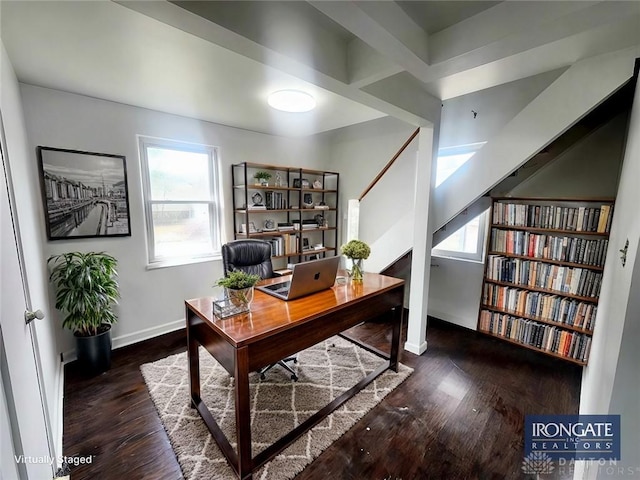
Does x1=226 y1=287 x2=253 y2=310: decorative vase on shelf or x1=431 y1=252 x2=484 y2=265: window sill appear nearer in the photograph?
x1=226 y1=287 x2=253 y2=310: decorative vase on shelf

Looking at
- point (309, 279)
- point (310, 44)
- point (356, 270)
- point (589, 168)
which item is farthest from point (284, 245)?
point (589, 168)

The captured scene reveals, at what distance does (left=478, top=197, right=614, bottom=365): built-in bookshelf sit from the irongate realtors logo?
79 centimetres

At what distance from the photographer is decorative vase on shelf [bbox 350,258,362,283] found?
2.20 meters

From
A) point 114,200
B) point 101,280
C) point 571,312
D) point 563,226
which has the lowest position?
point 571,312

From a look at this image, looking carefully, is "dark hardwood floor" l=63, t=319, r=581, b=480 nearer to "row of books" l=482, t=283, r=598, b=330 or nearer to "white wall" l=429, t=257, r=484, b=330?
"row of books" l=482, t=283, r=598, b=330

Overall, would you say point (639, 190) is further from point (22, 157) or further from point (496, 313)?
point (22, 157)

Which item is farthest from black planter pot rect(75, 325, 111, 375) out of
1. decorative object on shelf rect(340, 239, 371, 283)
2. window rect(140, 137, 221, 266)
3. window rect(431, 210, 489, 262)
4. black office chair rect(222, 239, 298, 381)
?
window rect(431, 210, 489, 262)

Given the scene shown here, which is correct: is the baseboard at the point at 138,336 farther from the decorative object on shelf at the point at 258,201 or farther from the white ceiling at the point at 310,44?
the white ceiling at the point at 310,44

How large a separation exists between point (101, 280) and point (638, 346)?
123 inches

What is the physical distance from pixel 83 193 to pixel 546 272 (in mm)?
4318

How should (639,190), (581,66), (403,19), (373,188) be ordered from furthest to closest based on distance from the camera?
(373,188) < (581,66) < (403,19) < (639,190)

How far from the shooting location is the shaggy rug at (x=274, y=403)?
1551mm

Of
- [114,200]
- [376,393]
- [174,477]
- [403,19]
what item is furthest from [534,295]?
[114,200]

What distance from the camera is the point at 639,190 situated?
1.00 metres
